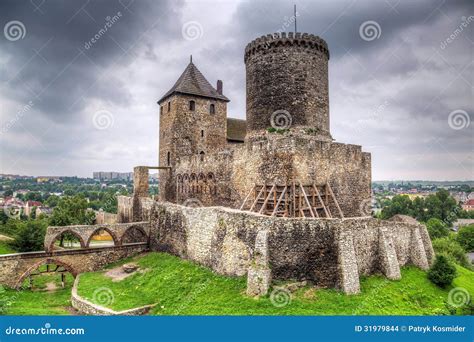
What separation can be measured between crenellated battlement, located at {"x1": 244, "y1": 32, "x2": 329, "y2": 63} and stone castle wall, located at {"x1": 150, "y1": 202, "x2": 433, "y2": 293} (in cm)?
954

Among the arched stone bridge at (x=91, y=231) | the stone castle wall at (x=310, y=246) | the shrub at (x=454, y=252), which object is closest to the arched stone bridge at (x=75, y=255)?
the arched stone bridge at (x=91, y=231)

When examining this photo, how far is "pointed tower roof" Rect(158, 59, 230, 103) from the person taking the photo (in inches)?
1144

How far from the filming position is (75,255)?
22.1 m

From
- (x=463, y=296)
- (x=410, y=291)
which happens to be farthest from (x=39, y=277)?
(x=463, y=296)

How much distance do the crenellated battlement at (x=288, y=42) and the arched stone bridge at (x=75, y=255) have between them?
14116mm

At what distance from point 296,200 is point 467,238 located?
135 feet

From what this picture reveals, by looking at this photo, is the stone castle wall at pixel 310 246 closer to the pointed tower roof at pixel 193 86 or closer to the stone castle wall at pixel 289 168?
the stone castle wall at pixel 289 168

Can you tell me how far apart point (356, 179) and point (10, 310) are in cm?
1763

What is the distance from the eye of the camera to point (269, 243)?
13.2m

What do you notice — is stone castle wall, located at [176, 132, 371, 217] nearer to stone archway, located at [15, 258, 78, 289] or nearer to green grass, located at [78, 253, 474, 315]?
green grass, located at [78, 253, 474, 315]

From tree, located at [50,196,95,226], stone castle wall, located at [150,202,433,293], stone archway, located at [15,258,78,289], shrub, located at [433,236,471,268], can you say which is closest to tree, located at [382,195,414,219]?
shrub, located at [433,236,471,268]

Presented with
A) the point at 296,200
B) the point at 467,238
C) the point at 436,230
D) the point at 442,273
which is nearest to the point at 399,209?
the point at 436,230

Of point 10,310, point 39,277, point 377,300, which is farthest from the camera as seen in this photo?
point 39,277

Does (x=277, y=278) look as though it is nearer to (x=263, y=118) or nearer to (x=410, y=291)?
(x=410, y=291)
